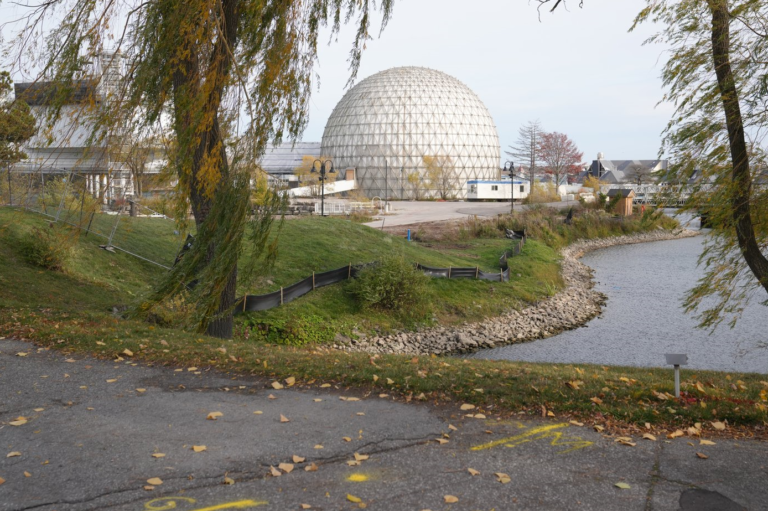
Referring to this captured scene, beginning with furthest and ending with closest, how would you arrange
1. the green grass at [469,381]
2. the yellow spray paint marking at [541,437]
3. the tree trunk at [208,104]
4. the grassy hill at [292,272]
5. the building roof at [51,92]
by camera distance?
the grassy hill at [292,272] → the building roof at [51,92] → the tree trunk at [208,104] → the green grass at [469,381] → the yellow spray paint marking at [541,437]

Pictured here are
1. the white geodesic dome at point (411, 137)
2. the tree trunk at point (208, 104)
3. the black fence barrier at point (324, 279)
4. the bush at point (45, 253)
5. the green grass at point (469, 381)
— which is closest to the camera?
the green grass at point (469, 381)

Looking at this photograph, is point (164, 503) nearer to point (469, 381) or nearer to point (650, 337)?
point (469, 381)

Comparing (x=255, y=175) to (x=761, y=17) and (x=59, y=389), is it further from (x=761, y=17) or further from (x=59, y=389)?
(x=761, y=17)

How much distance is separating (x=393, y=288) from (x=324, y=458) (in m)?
15.7

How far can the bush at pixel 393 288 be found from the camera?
21.5 m

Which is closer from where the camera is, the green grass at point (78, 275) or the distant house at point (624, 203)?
the green grass at point (78, 275)

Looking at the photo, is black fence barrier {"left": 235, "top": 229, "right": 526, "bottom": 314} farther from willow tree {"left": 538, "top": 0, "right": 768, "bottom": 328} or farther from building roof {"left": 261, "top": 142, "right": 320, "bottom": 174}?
building roof {"left": 261, "top": 142, "right": 320, "bottom": 174}

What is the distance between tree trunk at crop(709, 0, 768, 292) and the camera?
10750mm

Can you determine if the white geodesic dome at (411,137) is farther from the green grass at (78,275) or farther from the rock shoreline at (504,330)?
the green grass at (78,275)

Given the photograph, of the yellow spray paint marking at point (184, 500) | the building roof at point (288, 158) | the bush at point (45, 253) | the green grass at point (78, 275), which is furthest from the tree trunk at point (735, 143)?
the building roof at point (288, 158)

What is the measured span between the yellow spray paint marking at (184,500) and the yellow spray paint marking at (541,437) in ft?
6.78

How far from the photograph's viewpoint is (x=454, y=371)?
8773 mm

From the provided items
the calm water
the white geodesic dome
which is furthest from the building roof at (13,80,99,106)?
the white geodesic dome

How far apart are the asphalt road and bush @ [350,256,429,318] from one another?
44.8 feet
